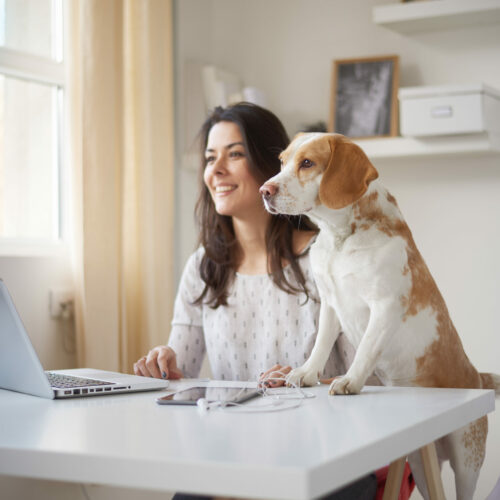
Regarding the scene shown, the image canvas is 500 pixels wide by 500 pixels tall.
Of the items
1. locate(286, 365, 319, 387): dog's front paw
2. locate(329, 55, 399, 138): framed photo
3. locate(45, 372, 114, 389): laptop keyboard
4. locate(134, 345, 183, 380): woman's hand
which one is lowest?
locate(134, 345, 183, 380): woman's hand

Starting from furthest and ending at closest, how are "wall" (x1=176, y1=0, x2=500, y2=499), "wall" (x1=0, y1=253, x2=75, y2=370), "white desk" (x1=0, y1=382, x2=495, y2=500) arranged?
"wall" (x1=176, y1=0, x2=500, y2=499)
"wall" (x1=0, y1=253, x2=75, y2=370)
"white desk" (x1=0, y1=382, x2=495, y2=500)

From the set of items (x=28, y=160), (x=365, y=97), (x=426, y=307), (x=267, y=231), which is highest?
(x=365, y=97)

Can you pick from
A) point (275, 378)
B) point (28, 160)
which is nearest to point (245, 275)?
point (275, 378)

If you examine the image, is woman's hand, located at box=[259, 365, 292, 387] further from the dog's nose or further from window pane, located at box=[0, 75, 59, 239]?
window pane, located at box=[0, 75, 59, 239]

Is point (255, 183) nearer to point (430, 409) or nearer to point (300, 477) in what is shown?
point (430, 409)

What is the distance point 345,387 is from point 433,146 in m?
1.38

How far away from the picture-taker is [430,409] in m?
0.93

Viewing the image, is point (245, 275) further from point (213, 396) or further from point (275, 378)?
point (213, 396)

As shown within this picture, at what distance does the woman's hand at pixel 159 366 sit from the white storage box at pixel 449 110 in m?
1.17

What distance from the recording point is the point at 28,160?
2.19m

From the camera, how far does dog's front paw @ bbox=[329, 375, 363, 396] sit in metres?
1.05

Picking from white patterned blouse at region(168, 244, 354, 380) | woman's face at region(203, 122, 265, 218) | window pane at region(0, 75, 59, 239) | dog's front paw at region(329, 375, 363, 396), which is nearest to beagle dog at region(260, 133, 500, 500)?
dog's front paw at region(329, 375, 363, 396)

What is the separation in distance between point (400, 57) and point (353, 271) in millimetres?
1622

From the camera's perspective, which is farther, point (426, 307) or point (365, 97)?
point (365, 97)
